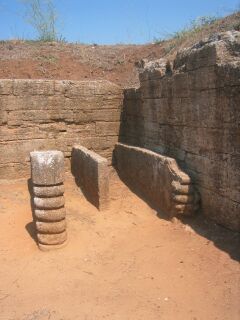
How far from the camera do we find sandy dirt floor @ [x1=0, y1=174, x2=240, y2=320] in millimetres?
4641

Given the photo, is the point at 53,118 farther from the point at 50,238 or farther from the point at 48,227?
the point at 50,238

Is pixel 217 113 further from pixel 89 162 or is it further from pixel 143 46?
pixel 143 46

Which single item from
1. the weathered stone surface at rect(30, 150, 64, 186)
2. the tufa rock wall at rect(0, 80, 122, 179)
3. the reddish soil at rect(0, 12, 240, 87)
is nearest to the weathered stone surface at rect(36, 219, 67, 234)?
the weathered stone surface at rect(30, 150, 64, 186)

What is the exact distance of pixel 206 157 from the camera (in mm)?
6469

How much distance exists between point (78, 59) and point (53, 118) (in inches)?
236

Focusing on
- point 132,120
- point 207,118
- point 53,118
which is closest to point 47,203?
point 207,118

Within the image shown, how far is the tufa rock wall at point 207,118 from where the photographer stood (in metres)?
5.84

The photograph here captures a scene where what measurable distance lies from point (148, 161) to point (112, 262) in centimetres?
251

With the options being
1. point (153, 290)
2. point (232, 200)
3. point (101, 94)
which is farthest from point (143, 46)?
point (153, 290)

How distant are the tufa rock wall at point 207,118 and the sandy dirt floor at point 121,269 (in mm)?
645

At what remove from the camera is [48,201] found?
630 cm

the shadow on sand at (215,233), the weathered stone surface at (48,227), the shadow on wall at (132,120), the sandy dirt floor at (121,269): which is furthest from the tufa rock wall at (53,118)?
the shadow on sand at (215,233)

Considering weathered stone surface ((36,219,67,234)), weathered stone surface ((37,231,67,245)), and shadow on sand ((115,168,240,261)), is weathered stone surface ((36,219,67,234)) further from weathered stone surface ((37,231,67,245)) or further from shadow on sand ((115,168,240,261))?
shadow on sand ((115,168,240,261))

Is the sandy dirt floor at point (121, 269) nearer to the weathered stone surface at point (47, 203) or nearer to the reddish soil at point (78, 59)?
the weathered stone surface at point (47, 203)
